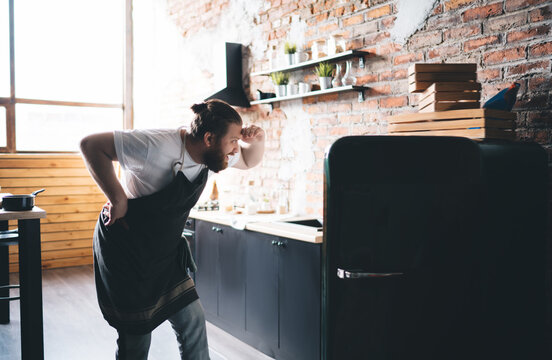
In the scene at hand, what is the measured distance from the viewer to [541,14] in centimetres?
218

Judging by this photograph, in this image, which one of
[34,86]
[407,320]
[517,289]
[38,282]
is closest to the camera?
[407,320]

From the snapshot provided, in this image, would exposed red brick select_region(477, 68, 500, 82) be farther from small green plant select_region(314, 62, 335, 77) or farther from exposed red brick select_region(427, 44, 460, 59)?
small green plant select_region(314, 62, 335, 77)

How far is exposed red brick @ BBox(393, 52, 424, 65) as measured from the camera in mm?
2779

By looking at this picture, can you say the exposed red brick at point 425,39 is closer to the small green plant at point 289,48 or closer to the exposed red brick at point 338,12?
the exposed red brick at point 338,12

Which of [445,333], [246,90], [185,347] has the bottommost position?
[185,347]

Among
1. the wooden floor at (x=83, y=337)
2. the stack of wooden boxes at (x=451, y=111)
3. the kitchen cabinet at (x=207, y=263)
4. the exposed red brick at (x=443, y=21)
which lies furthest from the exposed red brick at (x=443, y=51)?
the wooden floor at (x=83, y=337)

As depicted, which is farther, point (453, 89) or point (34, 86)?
point (34, 86)

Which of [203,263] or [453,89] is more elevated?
[453,89]

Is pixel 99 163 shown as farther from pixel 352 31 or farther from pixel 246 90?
pixel 246 90

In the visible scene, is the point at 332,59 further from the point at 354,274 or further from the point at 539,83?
the point at 354,274

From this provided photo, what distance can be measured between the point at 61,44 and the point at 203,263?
3594 mm

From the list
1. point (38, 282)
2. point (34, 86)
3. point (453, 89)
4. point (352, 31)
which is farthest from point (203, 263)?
point (34, 86)

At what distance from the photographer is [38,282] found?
107 inches

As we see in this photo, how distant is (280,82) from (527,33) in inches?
70.5
